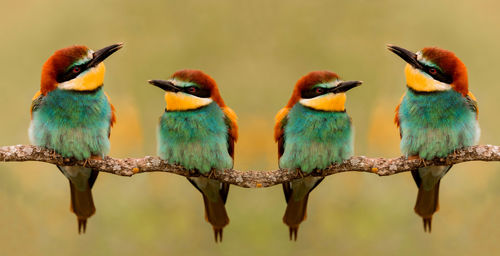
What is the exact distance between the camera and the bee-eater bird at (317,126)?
3375 millimetres

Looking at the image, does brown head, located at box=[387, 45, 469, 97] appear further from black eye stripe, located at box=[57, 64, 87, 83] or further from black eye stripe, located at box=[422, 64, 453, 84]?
black eye stripe, located at box=[57, 64, 87, 83]

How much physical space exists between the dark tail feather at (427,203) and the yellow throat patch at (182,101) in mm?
1309

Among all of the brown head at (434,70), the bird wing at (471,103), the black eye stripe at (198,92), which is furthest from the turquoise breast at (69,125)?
the bird wing at (471,103)

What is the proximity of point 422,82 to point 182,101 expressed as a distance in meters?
1.25

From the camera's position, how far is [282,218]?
142 inches

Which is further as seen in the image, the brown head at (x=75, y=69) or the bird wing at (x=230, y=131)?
the bird wing at (x=230, y=131)

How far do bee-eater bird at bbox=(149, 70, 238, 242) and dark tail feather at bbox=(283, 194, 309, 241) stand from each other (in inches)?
16.7

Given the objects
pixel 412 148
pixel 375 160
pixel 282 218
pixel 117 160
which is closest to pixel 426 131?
pixel 412 148

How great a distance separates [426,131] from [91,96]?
1.75 m

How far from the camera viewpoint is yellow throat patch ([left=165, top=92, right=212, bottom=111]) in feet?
11.0

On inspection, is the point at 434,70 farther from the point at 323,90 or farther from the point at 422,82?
the point at 323,90

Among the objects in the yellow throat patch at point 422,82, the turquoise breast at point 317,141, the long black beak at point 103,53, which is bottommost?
the turquoise breast at point 317,141

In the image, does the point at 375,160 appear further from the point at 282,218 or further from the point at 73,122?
the point at 73,122

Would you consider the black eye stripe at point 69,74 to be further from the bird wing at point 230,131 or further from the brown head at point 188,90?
the bird wing at point 230,131
